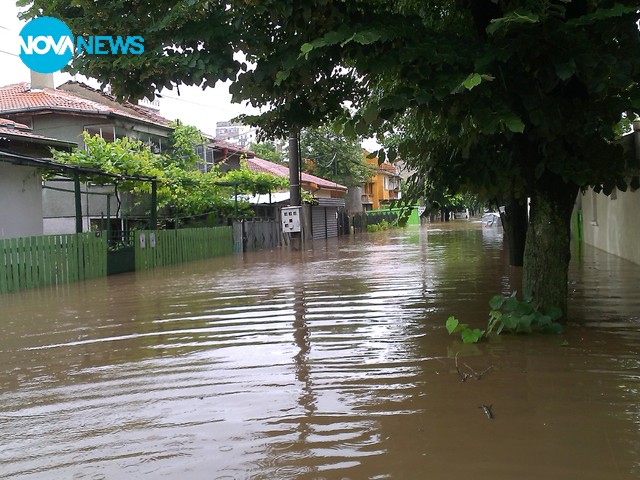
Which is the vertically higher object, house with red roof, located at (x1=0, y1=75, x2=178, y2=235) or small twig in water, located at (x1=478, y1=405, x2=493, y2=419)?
house with red roof, located at (x1=0, y1=75, x2=178, y2=235)

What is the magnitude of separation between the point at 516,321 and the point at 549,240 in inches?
35.2

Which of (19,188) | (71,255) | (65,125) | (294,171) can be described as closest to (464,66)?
(71,255)

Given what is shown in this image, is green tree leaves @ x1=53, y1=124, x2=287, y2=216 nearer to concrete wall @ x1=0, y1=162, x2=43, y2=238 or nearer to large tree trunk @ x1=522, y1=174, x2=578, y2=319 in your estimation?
concrete wall @ x1=0, y1=162, x2=43, y2=238

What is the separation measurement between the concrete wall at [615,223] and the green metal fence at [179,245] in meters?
11.9

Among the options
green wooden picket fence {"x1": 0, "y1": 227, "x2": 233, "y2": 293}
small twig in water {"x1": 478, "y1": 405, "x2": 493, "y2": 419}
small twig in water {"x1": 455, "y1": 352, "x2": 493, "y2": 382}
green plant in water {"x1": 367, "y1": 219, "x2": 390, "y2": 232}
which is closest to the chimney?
green wooden picket fence {"x1": 0, "y1": 227, "x2": 233, "y2": 293}

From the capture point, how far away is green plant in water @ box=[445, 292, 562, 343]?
593cm

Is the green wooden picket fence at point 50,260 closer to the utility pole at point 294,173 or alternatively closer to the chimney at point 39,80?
the utility pole at point 294,173

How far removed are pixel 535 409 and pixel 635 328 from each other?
119 inches

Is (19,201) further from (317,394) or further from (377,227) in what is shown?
(377,227)

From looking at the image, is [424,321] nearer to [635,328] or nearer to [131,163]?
[635,328]

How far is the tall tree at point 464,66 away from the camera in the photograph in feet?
15.5

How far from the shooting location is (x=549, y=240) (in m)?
6.18

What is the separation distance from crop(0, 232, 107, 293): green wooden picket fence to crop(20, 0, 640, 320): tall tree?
739 centimetres

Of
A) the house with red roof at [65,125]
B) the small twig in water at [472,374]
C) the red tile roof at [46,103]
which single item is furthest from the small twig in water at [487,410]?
the house with red roof at [65,125]
